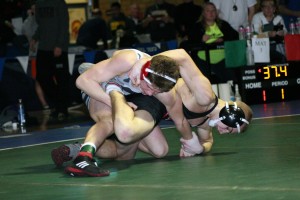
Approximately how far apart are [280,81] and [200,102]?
589cm

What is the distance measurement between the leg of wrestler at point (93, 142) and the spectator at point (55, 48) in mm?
5397

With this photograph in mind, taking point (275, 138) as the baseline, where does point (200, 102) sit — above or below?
above

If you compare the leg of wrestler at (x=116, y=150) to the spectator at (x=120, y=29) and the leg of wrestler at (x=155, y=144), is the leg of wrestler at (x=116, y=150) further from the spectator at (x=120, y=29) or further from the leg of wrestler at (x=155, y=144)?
the spectator at (x=120, y=29)

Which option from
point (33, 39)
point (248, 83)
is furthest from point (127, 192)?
point (33, 39)

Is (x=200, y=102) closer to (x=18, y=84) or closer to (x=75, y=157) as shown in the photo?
(x=75, y=157)

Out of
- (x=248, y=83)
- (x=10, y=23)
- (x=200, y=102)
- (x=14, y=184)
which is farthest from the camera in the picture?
(x=10, y=23)

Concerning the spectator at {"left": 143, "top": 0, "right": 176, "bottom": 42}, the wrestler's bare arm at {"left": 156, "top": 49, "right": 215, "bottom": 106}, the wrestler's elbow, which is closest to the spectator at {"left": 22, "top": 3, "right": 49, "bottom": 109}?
the spectator at {"left": 143, "top": 0, "right": 176, "bottom": 42}

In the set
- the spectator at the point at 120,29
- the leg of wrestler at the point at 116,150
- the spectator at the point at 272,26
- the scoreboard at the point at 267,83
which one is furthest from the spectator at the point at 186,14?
the leg of wrestler at the point at 116,150

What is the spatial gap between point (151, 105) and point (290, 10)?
8.28 m

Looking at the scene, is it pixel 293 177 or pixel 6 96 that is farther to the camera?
pixel 6 96

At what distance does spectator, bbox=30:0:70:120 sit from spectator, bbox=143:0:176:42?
3.93m

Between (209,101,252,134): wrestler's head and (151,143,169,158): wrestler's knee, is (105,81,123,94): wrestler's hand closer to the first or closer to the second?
(151,143,169,158): wrestler's knee

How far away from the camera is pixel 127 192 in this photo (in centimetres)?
618

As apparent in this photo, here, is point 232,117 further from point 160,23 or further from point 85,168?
point 160,23
